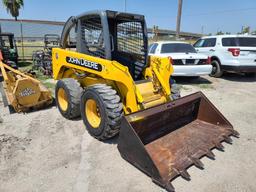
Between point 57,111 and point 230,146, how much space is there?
12.3 feet

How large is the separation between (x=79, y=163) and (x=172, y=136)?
4.93ft

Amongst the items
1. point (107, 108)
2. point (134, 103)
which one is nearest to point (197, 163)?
point (134, 103)

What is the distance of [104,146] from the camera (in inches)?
146

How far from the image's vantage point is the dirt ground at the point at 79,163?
2791 mm

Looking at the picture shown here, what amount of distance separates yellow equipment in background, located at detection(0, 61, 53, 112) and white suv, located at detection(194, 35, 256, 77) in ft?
22.2

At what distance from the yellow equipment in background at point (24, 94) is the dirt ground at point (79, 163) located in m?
0.32

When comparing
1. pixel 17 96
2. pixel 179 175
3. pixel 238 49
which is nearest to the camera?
pixel 179 175

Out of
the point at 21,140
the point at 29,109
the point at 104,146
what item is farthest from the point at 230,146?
the point at 29,109

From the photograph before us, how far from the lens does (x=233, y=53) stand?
845 cm

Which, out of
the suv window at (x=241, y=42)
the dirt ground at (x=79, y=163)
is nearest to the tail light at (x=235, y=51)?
the suv window at (x=241, y=42)

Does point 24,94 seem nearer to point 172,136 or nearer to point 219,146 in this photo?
point 172,136

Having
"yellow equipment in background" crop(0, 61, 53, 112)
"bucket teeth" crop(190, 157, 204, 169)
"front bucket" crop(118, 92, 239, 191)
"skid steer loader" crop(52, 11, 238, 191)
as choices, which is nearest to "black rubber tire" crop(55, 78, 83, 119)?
"skid steer loader" crop(52, 11, 238, 191)

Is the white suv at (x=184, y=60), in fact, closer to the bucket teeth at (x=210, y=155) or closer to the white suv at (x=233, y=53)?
the white suv at (x=233, y=53)

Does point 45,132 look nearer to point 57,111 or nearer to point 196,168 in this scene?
point 57,111
